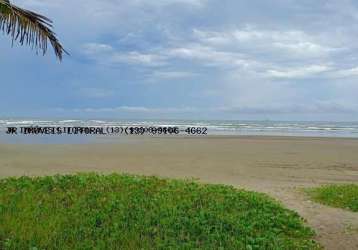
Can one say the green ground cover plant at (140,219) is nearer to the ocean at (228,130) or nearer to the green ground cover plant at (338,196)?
the green ground cover plant at (338,196)

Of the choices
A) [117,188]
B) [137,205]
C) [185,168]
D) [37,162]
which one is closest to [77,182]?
[117,188]

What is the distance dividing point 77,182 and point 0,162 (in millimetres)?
10873

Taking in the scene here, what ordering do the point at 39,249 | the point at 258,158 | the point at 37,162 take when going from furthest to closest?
the point at 258,158 → the point at 37,162 → the point at 39,249

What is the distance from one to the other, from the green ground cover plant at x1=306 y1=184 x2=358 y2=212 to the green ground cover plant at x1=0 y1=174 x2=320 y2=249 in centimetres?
209

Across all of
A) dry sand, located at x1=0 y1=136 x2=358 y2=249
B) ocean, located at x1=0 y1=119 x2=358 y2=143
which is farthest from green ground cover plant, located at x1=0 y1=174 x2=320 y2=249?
ocean, located at x1=0 y1=119 x2=358 y2=143

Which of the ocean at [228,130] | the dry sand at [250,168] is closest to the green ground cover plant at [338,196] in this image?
the dry sand at [250,168]

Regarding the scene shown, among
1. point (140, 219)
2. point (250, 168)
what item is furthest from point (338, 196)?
point (250, 168)

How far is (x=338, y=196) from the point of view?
11.6 metres

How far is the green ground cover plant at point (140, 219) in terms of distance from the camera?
7.01 meters

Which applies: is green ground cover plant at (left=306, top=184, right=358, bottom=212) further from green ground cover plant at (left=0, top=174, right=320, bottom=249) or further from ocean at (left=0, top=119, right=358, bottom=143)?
ocean at (left=0, top=119, right=358, bottom=143)

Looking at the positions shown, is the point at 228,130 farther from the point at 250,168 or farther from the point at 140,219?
the point at 140,219

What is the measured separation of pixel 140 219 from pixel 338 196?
6.11 metres

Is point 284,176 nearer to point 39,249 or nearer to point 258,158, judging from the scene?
point 258,158

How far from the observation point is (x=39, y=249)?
21.8 ft
